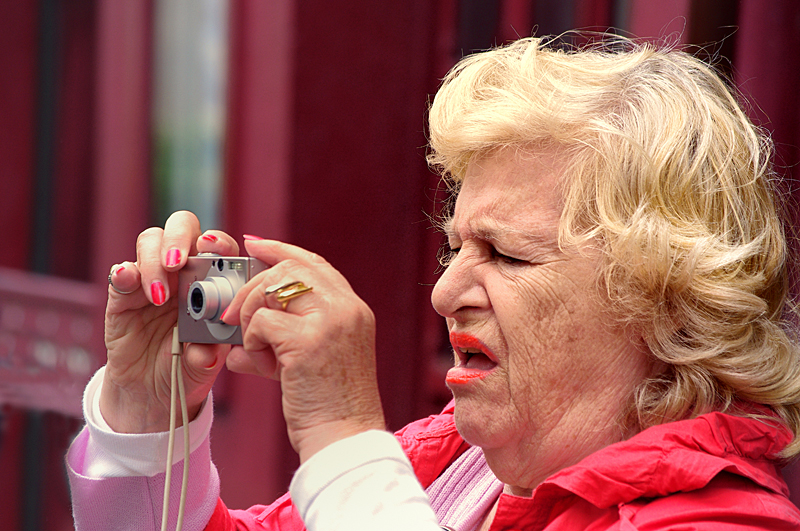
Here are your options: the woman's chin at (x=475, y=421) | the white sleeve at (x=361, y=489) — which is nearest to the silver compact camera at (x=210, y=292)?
the white sleeve at (x=361, y=489)

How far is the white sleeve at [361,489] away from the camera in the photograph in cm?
82

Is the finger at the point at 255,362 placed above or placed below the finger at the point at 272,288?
below

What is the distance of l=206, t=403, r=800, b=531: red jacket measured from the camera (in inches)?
35.8

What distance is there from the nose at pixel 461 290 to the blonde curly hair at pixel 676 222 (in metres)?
0.14

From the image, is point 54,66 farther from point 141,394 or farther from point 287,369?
point 287,369

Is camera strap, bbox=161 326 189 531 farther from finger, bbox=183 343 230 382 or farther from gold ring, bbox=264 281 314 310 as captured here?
gold ring, bbox=264 281 314 310

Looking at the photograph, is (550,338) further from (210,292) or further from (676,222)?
(210,292)

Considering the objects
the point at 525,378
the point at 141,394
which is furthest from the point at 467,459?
the point at 141,394

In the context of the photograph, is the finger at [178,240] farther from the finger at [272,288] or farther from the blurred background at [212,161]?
the blurred background at [212,161]

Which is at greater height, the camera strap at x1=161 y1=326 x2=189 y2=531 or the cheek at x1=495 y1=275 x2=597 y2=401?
the cheek at x1=495 y1=275 x2=597 y2=401

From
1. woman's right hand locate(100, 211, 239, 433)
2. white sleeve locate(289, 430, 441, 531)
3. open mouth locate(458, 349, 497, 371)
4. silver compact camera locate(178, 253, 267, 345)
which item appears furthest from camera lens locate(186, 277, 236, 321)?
open mouth locate(458, 349, 497, 371)

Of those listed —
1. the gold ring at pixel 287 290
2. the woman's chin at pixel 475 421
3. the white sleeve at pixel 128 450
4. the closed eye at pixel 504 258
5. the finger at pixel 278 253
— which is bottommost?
the white sleeve at pixel 128 450

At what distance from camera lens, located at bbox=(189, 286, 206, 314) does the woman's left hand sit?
4.9 inches

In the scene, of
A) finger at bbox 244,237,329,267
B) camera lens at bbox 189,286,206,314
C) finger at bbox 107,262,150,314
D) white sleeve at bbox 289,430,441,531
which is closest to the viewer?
white sleeve at bbox 289,430,441,531
